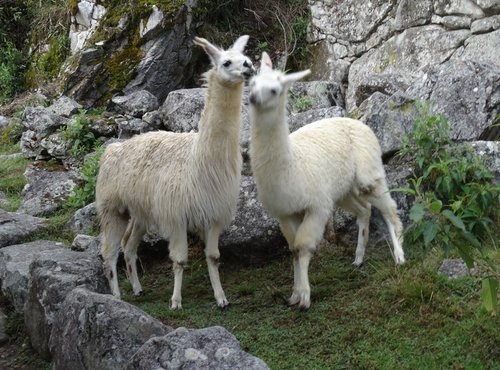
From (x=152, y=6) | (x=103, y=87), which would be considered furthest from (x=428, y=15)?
(x=103, y=87)

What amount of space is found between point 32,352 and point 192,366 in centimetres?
250

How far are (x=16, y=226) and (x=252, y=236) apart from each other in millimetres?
2898

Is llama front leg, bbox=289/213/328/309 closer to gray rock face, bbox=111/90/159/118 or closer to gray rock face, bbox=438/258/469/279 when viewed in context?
gray rock face, bbox=438/258/469/279

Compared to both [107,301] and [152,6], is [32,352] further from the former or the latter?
[152,6]

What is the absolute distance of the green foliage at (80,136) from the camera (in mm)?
9727

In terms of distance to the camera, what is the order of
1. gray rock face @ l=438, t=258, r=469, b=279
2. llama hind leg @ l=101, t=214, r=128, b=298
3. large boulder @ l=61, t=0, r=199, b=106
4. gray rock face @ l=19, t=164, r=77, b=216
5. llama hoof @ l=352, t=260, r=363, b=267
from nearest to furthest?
gray rock face @ l=438, t=258, r=469, b=279 < llama hoof @ l=352, t=260, r=363, b=267 < llama hind leg @ l=101, t=214, r=128, b=298 < gray rock face @ l=19, t=164, r=77, b=216 < large boulder @ l=61, t=0, r=199, b=106

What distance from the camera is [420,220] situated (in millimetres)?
3574

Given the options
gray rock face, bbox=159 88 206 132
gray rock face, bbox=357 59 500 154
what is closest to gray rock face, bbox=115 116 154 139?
gray rock face, bbox=159 88 206 132

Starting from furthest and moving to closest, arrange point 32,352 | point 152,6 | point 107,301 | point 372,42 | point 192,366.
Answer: point 152,6
point 372,42
point 32,352
point 107,301
point 192,366

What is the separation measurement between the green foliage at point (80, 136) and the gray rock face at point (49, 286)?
158 inches

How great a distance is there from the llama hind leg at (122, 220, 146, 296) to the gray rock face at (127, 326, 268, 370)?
3.08 meters

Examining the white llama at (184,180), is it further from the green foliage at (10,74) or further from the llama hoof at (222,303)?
the green foliage at (10,74)

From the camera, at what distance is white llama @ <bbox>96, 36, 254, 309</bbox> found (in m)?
5.80

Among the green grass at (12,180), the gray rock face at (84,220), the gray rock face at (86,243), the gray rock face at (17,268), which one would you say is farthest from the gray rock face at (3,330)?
the green grass at (12,180)
